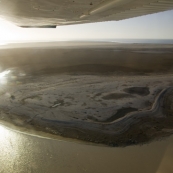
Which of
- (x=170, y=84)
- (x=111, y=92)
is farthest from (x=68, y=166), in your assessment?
(x=170, y=84)

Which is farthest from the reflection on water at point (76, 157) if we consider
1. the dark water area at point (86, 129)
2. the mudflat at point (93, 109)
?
the mudflat at point (93, 109)

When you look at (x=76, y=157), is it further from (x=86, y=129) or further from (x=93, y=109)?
(x=93, y=109)

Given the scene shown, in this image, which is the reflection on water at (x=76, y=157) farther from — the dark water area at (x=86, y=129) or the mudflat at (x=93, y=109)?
the mudflat at (x=93, y=109)

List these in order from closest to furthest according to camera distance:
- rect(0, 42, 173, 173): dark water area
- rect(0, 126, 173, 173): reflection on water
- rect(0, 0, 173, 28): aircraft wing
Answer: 1. rect(0, 0, 173, 28): aircraft wing
2. rect(0, 126, 173, 173): reflection on water
3. rect(0, 42, 173, 173): dark water area

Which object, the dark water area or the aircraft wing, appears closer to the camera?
the aircraft wing

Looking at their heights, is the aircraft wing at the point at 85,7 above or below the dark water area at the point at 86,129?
above

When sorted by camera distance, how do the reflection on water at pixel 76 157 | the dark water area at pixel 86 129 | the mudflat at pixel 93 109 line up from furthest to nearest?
the mudflat at pixel 93 109 < the dark water area at pixel 86 129 < the reflection on water at pixel 76 157

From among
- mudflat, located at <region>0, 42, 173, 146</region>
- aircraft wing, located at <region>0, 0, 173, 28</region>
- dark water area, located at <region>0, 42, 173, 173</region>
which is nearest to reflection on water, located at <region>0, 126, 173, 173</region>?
dark water area, located at <region>0, 42, 173, 173</region>

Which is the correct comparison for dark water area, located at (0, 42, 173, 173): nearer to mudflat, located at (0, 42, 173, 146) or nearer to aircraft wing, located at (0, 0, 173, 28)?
mudflat, located at (0, 42, 173, 146)
